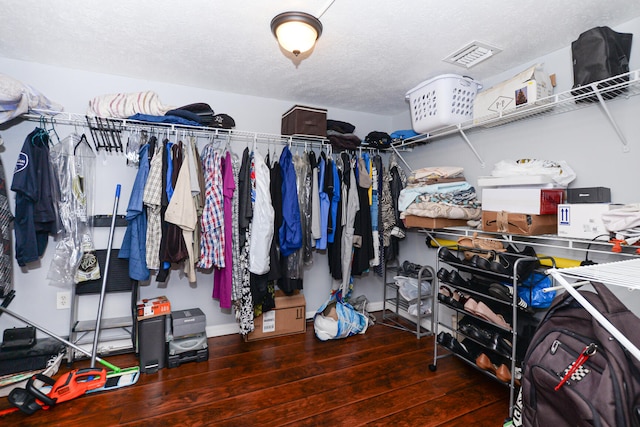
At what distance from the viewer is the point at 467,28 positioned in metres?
1.86

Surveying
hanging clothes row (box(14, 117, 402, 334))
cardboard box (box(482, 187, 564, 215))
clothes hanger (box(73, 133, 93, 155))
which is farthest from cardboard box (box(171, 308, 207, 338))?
cardboard box (box(482, 187, 564, 215))

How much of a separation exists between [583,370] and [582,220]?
3.40 ft

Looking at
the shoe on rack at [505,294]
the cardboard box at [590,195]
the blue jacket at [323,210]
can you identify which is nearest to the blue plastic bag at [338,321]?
the blue jacket at [323,210]

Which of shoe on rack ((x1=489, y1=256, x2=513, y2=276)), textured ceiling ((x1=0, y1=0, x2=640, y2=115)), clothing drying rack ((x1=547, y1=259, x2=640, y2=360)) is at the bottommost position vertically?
shoe on rack ((x1=489, y1=256, x2=513, y2=276))

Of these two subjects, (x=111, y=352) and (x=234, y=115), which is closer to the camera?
(x=111, y=352)

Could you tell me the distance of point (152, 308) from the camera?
2393 millimetres

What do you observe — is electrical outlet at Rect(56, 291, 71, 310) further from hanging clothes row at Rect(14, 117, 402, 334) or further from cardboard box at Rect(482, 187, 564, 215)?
cardboard box at Rect(482, 187, 564, 215)

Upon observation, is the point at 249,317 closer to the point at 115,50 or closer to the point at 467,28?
the point at 115,50

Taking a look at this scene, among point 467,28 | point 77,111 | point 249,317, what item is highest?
point 467,28

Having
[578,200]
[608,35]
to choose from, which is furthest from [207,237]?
[608,35]

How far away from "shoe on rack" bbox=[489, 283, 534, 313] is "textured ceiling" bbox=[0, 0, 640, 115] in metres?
1.53

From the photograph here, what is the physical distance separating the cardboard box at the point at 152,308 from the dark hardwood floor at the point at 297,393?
16.2 inches

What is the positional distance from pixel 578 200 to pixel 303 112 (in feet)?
6.68

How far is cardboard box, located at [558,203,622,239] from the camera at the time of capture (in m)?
1.68
